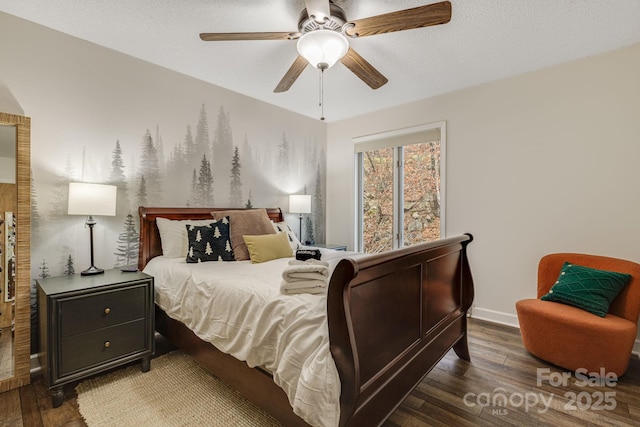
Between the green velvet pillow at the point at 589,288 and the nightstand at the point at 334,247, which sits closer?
the green velvet pillow at the point at 589,288

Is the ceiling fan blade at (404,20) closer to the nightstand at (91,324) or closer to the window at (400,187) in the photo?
the window at (400,187)

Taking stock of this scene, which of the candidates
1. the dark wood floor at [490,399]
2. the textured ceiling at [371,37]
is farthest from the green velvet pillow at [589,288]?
the textured ceiling at [371,37]

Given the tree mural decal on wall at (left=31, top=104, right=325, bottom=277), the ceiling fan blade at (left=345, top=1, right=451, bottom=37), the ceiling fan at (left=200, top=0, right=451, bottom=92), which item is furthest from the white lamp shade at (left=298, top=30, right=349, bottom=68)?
the tree mural decal on wall at (left=31, top=104, right=325, bottom=277)

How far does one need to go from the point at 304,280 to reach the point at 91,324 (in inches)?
60.1

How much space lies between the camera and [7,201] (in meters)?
2.02

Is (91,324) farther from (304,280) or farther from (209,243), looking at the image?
(304,280)

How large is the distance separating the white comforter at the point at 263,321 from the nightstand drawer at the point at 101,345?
10.2 inches

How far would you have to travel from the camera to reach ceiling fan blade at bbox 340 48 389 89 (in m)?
2.07

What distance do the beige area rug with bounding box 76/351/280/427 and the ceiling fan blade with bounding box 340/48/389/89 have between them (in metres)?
2.38

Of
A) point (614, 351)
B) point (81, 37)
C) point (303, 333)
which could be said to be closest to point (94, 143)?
point (81, 37)

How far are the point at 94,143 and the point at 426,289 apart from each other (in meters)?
2.86

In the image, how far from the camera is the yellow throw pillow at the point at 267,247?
8.32ft

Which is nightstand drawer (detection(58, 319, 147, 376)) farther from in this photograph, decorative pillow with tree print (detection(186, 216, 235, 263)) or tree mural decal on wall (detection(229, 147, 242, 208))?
tree mural decal on wall (detection(229, 147, 242, 208))

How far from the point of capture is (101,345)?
1995 mm
